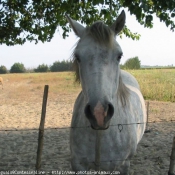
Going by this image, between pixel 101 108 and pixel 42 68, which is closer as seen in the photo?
pixel 101 108

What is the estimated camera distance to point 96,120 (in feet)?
6.76

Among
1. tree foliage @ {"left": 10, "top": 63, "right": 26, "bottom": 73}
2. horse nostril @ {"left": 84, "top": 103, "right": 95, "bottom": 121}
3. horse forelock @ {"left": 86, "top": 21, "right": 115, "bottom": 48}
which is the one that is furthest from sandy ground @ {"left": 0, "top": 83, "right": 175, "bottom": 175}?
tree foliage @ {"left": 10, "top": 63, "right": 26, "bottom": 73}

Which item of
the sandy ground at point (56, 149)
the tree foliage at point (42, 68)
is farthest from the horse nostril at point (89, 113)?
the tree foliage at point (42, 68)

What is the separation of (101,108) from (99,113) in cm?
4

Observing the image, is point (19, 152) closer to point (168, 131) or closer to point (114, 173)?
point (114, 173)

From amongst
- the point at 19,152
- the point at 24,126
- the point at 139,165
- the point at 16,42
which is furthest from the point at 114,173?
the point at 24,126

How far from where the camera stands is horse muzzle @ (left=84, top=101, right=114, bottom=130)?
6.62 feet

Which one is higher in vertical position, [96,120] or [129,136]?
[96,120]

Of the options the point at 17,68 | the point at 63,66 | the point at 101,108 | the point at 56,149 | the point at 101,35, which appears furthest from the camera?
the point at 17,68

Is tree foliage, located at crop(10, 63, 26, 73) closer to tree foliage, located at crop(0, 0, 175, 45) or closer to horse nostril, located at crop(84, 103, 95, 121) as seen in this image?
tree foliage, located at crop(0, 0, 175, 45)

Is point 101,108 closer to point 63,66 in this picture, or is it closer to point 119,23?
point 119,23

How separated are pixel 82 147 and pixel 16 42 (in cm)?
413

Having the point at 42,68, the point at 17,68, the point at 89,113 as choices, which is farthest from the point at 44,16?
the point at 17,68

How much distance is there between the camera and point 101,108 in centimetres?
202
